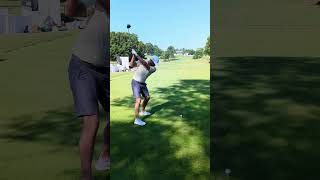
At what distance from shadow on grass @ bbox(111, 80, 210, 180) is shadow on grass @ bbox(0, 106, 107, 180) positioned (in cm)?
134

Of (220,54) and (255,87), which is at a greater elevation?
(220,54)

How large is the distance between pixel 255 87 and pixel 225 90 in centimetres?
70

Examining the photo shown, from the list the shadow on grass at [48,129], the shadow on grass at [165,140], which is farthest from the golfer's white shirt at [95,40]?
the shadow on grass at [48,129]

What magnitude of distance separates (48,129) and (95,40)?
247cm

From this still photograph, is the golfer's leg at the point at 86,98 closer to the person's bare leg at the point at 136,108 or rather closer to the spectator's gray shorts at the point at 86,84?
the spectator's gray shorts at the point at 86,84

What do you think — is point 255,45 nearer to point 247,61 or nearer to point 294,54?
point 247,61

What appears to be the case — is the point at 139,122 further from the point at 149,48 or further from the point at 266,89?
the point at 266,89

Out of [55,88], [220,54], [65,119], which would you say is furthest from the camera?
[55,88]

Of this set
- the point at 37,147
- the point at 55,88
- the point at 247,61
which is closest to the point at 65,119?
the point at 37,147

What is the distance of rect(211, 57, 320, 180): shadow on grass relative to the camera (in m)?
4.61

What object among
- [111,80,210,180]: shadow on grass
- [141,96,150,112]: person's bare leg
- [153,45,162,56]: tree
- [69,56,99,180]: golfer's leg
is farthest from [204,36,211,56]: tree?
[69,56,99,180]: golfer's leg

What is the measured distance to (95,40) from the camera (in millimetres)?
3855

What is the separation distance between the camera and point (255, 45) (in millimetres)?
6191

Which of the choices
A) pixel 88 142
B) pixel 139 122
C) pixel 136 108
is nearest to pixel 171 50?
pixel 136 108
